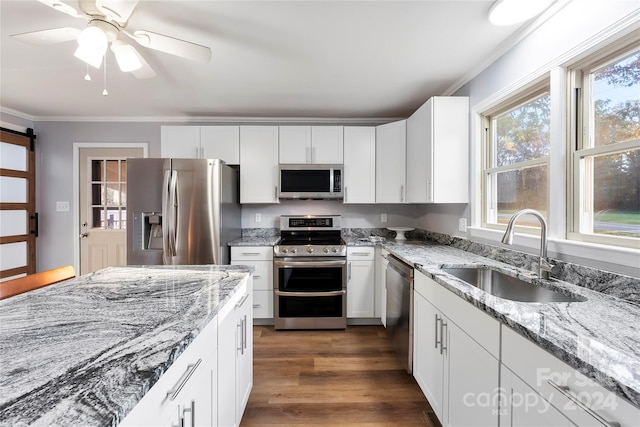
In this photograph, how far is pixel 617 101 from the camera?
1281mm

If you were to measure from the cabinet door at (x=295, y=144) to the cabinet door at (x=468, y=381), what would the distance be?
2.25 meters

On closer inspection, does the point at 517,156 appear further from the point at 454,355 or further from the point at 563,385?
the point at 563,385

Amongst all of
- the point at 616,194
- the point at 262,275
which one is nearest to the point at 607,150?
the point at 616,194

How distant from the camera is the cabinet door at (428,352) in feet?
4.94

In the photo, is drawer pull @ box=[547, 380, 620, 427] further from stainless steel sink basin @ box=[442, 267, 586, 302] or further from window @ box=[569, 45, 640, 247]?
window @ box=[569, 45, 640, 247]

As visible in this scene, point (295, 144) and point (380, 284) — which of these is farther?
point (295, 144)

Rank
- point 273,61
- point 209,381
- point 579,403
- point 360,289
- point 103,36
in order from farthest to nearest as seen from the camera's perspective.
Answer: point 360,289, point 273,61, point 103,36, point 209,381, point 579,403

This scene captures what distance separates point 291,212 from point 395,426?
7.89 feet

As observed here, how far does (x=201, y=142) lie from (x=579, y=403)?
3379 mm

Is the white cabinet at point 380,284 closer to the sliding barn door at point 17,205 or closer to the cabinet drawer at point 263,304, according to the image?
the cabinet drawer at point 263,304

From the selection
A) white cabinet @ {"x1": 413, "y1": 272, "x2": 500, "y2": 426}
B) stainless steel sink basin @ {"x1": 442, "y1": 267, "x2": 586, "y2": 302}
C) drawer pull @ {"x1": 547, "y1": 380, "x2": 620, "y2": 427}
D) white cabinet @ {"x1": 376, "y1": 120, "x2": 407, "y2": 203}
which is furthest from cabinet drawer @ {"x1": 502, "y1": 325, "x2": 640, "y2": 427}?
white cabinet @ {"x1": 376, "y1": 120, "x2": 407, "y2": 203}

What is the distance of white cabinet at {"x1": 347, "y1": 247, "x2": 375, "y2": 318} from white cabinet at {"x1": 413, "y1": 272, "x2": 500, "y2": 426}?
1021mm

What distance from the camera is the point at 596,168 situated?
1372mm

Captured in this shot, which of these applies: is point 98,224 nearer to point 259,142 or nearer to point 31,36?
point 259,142
